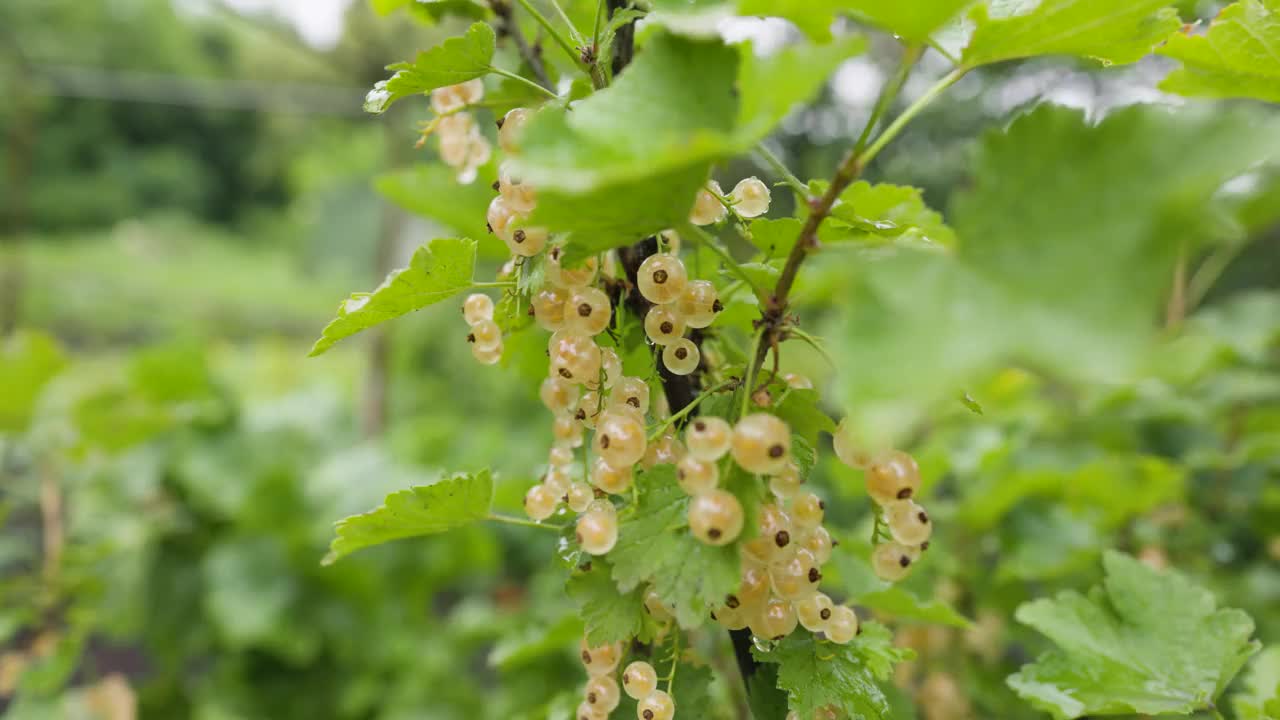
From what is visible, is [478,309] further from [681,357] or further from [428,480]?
[428,480]

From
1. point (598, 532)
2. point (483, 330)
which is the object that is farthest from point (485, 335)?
point (598, 532)

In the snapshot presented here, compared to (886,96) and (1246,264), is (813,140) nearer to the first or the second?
(1246,264)

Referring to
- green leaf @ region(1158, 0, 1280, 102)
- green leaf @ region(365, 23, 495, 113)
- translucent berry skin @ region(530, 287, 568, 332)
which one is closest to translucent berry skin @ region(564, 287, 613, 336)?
translucent berry skin @ region(530, 287, 568, 332)

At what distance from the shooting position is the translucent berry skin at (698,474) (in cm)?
25

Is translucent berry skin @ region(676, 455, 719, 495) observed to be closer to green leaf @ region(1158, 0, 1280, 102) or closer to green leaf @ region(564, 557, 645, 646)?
green leaf @ region(564, 557, 645, 646)

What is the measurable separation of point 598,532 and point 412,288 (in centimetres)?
12

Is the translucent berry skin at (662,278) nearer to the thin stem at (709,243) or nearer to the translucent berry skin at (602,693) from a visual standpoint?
the thin stem at (709,243)

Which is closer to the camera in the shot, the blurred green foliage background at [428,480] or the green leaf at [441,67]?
the green leaf at [441,67]

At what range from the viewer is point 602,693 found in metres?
0.32

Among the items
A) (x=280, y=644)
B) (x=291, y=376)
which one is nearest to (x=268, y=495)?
(x=280, y=644)

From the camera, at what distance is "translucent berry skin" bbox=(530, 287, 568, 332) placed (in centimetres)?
31

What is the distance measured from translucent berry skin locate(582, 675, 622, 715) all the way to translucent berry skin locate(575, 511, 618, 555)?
3.2 inches

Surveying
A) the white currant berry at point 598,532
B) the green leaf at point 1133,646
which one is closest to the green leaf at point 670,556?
the white currant berry at point 598,532

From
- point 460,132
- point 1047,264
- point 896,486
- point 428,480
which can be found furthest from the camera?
point 428,480
